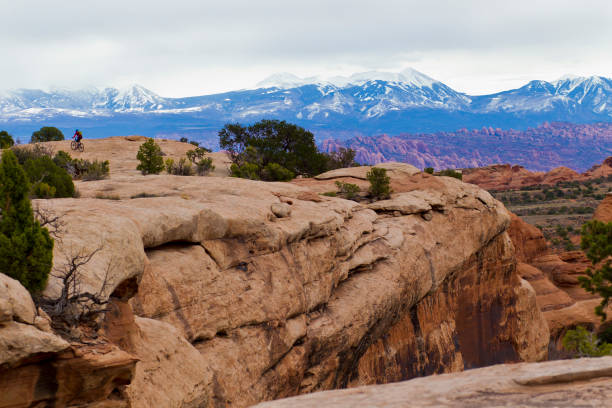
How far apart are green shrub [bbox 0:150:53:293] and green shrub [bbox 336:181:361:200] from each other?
1936cm

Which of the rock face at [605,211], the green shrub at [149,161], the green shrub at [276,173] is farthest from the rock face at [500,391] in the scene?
the rock face at [605,211]

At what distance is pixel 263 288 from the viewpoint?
15734mm

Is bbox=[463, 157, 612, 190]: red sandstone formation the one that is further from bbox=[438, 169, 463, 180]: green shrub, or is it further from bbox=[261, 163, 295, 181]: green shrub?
bbox=[261, 163, 295, 181]: green shrub

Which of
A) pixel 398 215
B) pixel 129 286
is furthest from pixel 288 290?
pixel 398 215

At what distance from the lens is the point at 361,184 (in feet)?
96.1

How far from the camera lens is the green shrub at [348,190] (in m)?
27.4

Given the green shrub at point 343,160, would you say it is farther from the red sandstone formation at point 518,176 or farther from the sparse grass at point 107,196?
the red sandstone formation at point 518,176

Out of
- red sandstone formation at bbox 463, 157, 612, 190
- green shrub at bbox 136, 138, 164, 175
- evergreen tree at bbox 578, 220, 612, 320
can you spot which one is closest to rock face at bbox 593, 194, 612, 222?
evergreen tree at bbox 578, 220, 612, 320

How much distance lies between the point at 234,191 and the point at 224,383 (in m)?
7.92

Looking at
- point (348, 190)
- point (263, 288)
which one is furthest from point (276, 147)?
point (263, 288)

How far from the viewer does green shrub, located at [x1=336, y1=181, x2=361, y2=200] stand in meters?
27.4

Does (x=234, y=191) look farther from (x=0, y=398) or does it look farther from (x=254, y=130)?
(x=254, y=130)

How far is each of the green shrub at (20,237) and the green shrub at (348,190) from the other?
1936cm

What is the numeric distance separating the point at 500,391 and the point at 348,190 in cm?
2137
